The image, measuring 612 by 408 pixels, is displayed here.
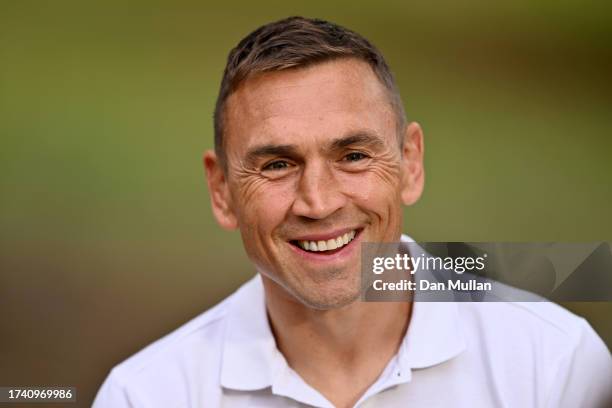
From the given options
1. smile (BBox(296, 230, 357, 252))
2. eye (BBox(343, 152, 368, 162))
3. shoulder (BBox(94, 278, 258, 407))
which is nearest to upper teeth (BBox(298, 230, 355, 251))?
smile (BBox(296, 230, 357, 252))

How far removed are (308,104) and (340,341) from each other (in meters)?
0.46

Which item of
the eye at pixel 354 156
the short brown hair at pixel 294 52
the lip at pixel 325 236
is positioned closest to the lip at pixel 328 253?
the lip at pixel 325 236

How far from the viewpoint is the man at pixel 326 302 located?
4.73 ft

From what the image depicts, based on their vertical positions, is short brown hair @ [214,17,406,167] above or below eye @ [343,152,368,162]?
above

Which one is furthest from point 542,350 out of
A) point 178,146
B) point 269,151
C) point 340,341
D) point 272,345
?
point 178,146

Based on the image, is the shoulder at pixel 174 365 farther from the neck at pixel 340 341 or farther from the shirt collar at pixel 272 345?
the neck at pixel 340 341

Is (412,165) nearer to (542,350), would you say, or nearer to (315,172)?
(315,172)

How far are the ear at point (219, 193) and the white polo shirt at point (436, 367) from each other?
0.58ft

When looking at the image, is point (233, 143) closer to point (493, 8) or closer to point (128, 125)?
point (128, 125)

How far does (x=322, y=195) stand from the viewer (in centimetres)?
→ 142

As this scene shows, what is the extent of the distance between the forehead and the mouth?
18 cm

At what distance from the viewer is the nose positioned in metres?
1.41

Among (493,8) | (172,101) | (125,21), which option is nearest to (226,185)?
(172,101)

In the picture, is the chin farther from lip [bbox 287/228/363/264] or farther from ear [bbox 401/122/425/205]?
ear [bbox 401/122/425/205]
